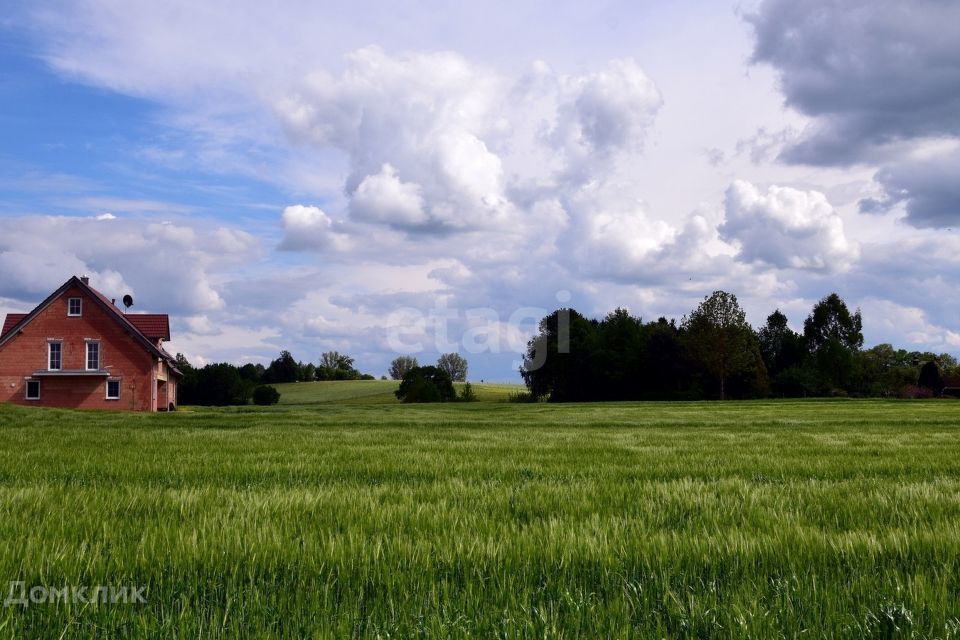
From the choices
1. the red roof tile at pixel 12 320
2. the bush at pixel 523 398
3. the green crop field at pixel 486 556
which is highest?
the red roof tile at pixel 12 320

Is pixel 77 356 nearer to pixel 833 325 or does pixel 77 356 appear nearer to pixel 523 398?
pixel 523 398

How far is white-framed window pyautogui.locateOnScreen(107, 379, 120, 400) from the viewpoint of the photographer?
59.2 metres

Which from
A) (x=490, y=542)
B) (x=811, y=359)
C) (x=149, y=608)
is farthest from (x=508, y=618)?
(x=811, y=359)

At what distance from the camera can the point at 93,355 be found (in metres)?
59.0

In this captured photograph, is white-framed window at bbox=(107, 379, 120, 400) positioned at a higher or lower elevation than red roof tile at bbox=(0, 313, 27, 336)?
lower

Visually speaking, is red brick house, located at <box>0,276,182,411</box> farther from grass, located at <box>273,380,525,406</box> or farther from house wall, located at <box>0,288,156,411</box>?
grass, located at <box>273,380,525,406</box>

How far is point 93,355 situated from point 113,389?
3.19 meters

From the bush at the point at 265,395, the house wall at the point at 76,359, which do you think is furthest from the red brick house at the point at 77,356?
the bush at the point at 265,395

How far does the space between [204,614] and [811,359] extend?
347ft

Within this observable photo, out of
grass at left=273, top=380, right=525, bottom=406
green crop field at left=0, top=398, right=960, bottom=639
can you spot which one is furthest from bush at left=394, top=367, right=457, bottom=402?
green crop field at left=0, top=398, right=960, bottom=639

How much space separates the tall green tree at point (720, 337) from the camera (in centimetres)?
8606

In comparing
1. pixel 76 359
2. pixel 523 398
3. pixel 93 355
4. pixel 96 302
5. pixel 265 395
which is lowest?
pixel 523 398

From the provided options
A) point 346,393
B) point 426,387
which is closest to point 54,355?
point 426,387

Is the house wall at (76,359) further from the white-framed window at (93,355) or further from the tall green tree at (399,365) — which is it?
the tall green tree at (399,365)
